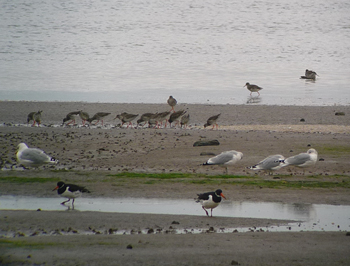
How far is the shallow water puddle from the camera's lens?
9.45 metres

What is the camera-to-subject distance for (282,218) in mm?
9438

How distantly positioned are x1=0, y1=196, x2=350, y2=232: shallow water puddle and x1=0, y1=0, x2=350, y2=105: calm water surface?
50.6 feet

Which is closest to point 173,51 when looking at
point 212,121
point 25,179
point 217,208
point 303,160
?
point 212,121

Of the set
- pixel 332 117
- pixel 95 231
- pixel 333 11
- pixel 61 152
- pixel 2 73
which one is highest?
pixel 333 11

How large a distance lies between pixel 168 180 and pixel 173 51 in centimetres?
3729

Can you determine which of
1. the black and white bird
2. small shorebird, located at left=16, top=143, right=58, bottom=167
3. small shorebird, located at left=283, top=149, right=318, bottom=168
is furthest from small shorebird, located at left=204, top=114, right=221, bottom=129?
the black and white bird

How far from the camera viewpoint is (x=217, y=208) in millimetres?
10422

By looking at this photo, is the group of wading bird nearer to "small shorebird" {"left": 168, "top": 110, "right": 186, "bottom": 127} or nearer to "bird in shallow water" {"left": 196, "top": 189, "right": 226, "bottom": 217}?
"small shorebird" {"left": 168, "top": 110, "right": 186, "bottom": 127}

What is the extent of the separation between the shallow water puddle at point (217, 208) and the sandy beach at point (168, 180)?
1.10ft

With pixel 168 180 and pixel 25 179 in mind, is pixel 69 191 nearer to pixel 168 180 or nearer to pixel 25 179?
pixel 25 179

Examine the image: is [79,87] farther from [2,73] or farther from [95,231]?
[95,231]

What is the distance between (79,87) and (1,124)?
11.3 meters

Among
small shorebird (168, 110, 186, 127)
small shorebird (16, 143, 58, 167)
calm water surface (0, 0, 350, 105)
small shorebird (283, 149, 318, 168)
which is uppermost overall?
calm water surface (0, 0, 350, 105)

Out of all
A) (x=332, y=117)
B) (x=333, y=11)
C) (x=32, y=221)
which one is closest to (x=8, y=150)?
(x=32, y=221)
